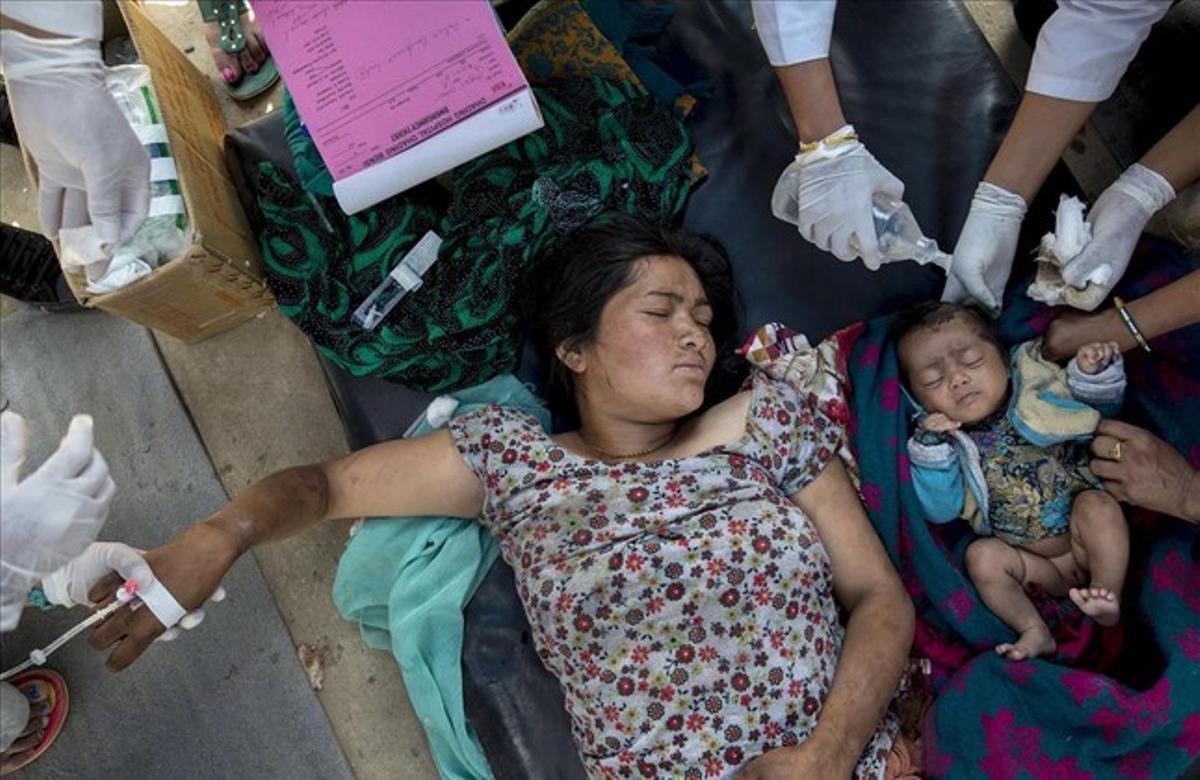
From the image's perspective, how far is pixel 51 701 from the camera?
2.25 meters

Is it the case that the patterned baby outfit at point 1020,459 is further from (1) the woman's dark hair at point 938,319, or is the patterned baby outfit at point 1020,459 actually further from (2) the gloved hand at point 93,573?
(2) the gloved hand at point 93,573

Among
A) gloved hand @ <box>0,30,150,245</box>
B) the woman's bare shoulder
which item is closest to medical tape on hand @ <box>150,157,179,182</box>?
gloved hand @ <box>0,30,150,245</box>

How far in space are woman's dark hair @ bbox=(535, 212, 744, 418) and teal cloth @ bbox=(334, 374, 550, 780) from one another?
20 cm

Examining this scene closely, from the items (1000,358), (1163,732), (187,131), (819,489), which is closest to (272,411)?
(187,131)

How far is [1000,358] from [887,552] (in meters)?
0.44

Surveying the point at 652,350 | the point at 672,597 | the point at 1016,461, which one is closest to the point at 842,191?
the point at 652,350

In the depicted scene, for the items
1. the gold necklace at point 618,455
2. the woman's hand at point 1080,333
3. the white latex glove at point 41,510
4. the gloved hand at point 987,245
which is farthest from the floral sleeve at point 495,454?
the woman's hand at point 1080,333

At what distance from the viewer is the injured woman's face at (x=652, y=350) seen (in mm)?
1861

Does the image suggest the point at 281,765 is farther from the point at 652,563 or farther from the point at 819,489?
the point at 819,489

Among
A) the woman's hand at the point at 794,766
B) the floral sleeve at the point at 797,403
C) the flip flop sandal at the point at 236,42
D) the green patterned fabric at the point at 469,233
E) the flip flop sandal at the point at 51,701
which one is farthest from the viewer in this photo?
the flip flop sandal at the point at 236,42

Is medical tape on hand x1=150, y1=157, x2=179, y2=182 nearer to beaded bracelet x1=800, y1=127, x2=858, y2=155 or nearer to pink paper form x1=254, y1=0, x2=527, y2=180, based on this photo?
pink paper form x1=254, y1=0, x2=527, y2=180

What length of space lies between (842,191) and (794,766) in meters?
1.08

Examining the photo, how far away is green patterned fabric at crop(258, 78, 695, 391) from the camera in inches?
83.7

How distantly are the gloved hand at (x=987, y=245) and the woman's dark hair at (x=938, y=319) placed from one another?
0.14 ft
